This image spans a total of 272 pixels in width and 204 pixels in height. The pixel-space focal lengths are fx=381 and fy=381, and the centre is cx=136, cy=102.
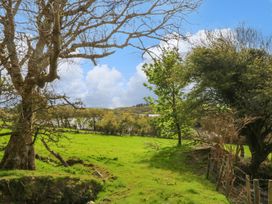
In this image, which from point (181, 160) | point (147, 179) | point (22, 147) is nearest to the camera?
point (22, 147)

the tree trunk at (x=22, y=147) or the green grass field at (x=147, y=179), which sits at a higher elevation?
the tree trunk at (x=22, y=147)

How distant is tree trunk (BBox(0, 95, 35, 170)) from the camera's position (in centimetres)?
1647

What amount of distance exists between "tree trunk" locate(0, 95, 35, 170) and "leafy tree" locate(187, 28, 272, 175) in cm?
1485

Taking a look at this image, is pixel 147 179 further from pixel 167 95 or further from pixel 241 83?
pixel 167 95

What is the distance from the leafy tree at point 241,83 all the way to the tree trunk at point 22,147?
1485 centimetres

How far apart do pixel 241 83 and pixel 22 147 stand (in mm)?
17966

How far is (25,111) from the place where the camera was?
16547 mm

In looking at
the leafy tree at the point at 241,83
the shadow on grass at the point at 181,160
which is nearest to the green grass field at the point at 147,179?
the shadow on grass at the point at 181,160

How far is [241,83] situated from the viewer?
28.9 m

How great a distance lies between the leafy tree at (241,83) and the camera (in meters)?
27.3

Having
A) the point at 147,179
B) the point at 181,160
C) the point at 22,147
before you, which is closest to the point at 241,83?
the point at 181,160

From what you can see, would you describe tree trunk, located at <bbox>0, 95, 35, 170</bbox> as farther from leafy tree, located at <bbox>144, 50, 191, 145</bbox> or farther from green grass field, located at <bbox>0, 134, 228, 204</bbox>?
leafy tree, located at <bbox>144, 50, 191, 145</bbox>

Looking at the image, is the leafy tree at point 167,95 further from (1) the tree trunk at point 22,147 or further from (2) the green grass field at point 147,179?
(1) the tree trunk at point 22,147

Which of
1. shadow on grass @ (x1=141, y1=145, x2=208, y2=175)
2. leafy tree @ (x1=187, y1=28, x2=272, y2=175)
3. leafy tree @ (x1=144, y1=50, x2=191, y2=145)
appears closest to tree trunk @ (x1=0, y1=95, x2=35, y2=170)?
shadow on grass @ (x1=141, y1=145, x2=208, y2=175)
